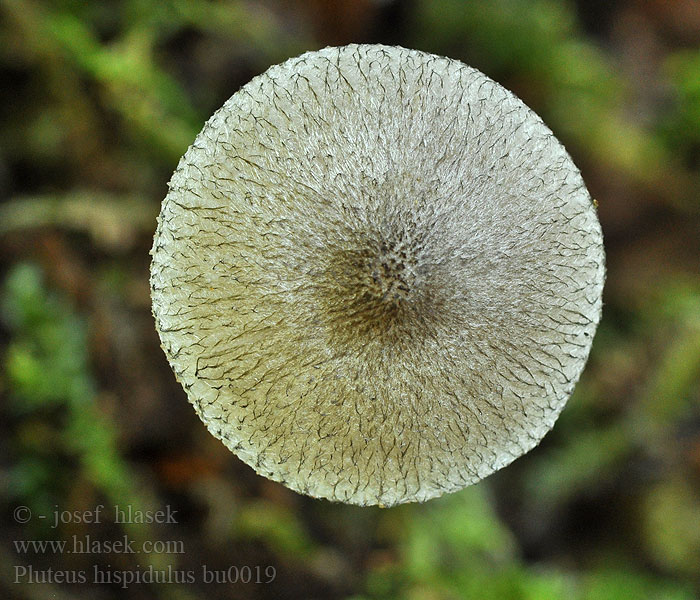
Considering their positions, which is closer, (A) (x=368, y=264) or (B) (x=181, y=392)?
(A) (x=368, y=264)

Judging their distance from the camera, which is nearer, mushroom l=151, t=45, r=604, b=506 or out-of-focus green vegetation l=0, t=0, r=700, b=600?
mushroom l=151, t=45, r=604, b=506

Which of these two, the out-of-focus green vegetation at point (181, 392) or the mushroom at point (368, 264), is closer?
the mushroom at point (368, 264)

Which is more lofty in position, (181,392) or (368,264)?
(181,392)

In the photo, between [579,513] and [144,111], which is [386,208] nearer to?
[144,111]

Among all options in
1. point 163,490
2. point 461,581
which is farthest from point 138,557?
point 461,581

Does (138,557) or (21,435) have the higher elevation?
(21,435)
